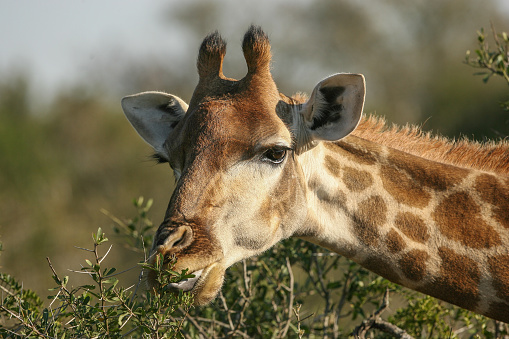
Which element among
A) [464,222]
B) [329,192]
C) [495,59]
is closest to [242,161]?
[329,192]

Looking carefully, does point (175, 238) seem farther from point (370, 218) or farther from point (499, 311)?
point (499, 311)

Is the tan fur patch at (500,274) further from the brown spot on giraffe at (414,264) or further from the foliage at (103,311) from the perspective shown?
the foliage at (103,311)

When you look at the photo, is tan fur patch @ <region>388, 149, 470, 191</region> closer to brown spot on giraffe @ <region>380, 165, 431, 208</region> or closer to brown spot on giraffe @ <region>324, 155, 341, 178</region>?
brown spot on giraffe @ <region>380, 165, 431, 208</region>

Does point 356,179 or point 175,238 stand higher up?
point 356,179

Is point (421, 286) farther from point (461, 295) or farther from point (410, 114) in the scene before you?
point (410, 114)

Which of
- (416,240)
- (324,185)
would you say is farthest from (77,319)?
(416,240)

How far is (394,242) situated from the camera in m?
5.11

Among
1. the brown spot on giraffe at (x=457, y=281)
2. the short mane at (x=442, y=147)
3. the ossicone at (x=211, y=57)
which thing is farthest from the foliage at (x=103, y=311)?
the short mane at (x=442, y=147)

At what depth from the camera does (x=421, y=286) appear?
16.5 feet

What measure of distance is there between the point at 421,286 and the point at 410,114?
72.9 ft

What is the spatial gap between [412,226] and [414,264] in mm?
291

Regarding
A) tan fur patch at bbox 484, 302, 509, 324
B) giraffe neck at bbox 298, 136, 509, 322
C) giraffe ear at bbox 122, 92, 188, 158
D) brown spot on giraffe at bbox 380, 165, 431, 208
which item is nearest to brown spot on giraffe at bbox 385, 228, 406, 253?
giraffe neck at bbox 298, 136, 509, 322

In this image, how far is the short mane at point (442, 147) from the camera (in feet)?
18.1

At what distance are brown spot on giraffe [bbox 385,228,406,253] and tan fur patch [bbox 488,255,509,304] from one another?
634mm
